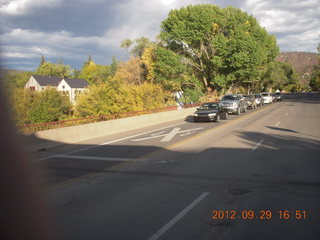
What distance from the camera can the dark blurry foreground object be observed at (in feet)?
4.81

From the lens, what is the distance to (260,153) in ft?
35.5

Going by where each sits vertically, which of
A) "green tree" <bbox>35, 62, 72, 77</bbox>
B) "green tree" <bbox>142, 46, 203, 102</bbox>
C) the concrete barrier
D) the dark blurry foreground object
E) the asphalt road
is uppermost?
"green tree" <bbox>35, 62, 72, 77</bbox>

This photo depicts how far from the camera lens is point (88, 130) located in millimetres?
16359

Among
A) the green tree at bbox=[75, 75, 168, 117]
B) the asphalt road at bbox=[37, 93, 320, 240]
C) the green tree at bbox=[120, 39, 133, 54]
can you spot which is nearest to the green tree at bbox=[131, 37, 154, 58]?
the green tree at bbox=[120, 39, 133, 54]

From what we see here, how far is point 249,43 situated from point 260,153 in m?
30.4

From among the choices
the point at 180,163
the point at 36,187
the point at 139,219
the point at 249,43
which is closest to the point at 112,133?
the point at 180,163

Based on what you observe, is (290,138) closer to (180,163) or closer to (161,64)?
(180,163)

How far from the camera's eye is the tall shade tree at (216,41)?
3872 centimetres
